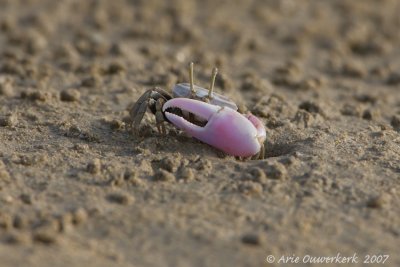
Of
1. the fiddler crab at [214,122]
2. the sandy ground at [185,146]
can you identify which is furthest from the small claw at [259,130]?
the sandy ground at [185,146]

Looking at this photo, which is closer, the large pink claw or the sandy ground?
the sandy ground

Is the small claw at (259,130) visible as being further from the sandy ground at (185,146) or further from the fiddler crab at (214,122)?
the sandy ground at (185,146)

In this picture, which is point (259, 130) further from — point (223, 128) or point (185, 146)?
point (185, 146)

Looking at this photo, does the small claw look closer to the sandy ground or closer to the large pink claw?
the large pink claw

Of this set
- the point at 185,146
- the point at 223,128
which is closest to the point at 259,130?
the point at 223,128

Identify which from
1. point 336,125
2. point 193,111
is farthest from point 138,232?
point 336,125

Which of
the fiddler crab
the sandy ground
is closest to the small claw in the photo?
the fiddler crab

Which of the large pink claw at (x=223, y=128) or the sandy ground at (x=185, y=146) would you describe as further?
the large pink claw at (x=223, y=128)
